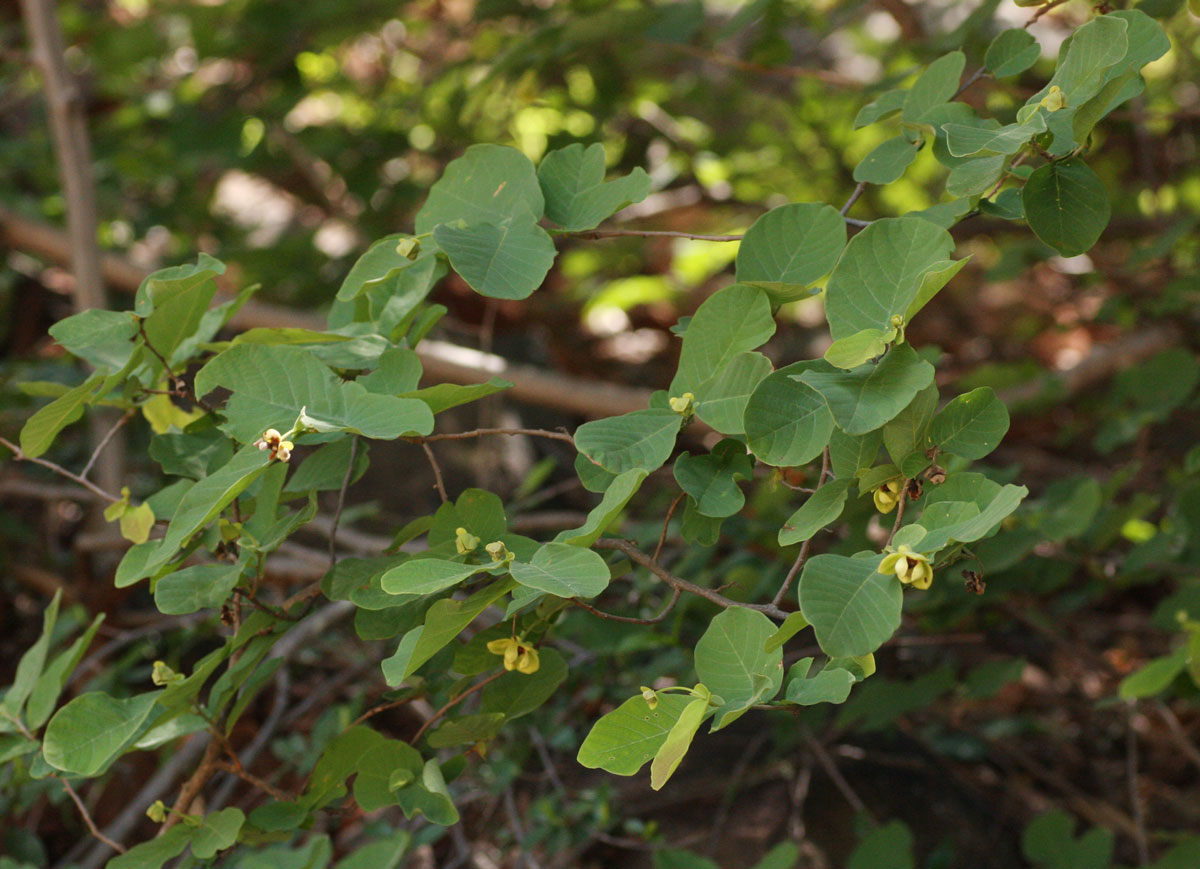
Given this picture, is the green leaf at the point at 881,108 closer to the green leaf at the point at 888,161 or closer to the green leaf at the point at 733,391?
the green leaf at the point at 888,161

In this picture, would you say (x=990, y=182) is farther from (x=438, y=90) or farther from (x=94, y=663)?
(x=438, y=90)

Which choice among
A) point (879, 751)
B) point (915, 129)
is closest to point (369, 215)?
point (879, 751)

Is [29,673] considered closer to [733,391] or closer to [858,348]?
[733,391]

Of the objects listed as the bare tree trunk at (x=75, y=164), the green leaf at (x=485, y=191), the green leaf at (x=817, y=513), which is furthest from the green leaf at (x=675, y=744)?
the bare tree trunk at (x=75, y=164)

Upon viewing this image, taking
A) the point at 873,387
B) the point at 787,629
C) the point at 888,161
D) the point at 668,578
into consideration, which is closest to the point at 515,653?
the point at 668,578

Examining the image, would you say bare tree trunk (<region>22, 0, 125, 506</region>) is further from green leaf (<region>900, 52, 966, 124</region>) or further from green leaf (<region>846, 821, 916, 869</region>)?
green leaf (<region>900, 52, 966, 124</region>)
